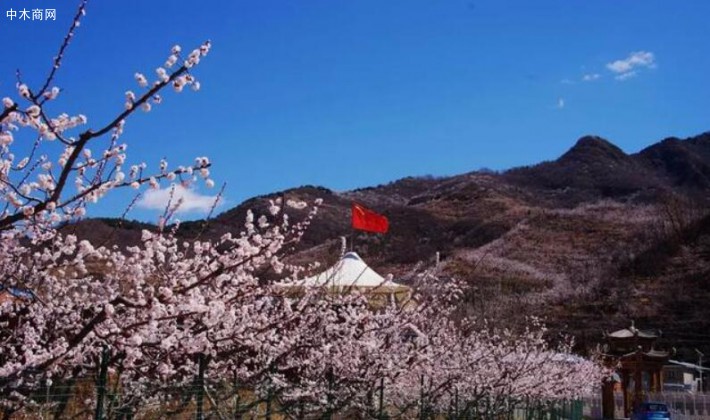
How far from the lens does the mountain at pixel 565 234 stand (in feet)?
153

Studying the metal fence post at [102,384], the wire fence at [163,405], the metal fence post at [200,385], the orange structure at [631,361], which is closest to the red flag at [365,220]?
the wire fence at [163,405]

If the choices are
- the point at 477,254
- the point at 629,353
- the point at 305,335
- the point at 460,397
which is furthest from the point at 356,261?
the point at 477,254

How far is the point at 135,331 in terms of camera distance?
4332 mm

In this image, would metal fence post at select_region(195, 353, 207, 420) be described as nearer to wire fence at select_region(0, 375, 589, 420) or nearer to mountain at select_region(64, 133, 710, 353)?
wire fence at select_region(0, 375, 589, 420)

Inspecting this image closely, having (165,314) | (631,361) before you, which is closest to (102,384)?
(165,314)

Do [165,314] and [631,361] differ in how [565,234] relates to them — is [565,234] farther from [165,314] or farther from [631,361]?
[165,314]

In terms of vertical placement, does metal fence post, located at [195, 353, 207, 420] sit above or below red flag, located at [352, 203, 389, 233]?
below

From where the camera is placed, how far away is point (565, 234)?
78.5m

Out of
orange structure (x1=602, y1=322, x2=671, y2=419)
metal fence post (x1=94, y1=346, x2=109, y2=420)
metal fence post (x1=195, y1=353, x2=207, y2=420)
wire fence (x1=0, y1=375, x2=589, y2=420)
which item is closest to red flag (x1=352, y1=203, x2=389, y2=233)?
wire fence (x1=0, y1=375, x2=589, y2=420)

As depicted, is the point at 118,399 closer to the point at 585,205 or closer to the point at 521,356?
the point at 521,356

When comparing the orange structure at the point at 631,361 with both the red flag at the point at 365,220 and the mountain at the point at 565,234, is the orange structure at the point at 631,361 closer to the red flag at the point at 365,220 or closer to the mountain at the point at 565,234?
the mountain at the point at 565,234

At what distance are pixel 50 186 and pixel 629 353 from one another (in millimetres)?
28933

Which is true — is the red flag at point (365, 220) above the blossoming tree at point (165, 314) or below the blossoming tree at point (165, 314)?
above

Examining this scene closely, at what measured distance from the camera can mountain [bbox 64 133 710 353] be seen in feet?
153
